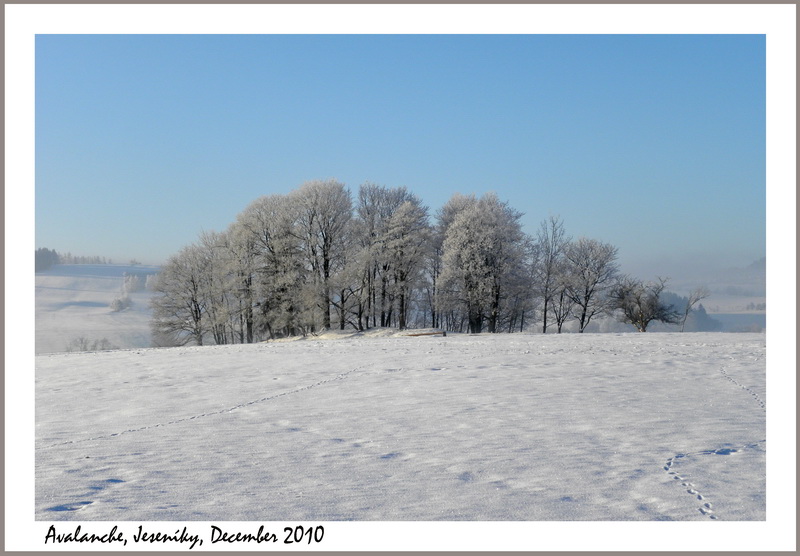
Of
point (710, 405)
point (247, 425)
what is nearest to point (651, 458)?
point (710, 405)

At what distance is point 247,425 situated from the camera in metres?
10.1

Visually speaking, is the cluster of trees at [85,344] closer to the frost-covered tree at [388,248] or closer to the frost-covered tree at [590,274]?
the frost-covered tree at [388,248]

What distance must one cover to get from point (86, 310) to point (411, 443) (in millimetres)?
52552

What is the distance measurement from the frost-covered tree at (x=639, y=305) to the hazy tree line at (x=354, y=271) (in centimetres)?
10

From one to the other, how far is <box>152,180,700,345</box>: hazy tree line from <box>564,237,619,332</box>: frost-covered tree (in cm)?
41

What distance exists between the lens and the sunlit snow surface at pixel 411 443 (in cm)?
637

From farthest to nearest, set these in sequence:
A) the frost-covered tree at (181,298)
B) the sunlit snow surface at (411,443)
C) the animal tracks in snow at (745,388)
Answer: the frost-covered tree at (181,298)
the animal tracks in snow at (745,388)
the sunlit snow surface at (411,443)

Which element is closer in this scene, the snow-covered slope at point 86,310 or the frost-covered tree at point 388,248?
the frost-covered tree at point 388,248

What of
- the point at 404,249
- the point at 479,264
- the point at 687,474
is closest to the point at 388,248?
the point at 404,249

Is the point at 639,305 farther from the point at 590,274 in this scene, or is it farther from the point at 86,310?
the point at 86,310

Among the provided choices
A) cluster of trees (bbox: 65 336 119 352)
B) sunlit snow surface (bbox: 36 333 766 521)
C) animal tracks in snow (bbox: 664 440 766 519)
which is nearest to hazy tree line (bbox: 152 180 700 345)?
cluster of trees (bbox: 65 336 119 352)

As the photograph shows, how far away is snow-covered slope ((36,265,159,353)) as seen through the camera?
48.1m

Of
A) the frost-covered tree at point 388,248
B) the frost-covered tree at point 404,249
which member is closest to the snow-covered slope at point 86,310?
the frost-covered tree at point 388,248

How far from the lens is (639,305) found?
156ft
